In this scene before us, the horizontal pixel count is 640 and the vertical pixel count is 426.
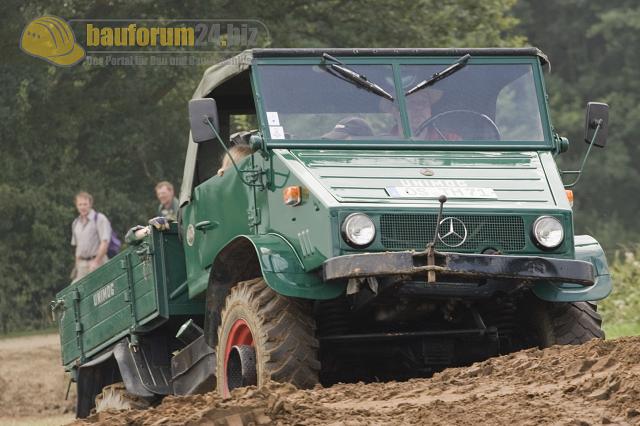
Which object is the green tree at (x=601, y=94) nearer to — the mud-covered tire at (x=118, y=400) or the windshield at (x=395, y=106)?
the mud-covered tire at (x=118, y=400)

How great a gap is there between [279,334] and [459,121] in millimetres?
2061

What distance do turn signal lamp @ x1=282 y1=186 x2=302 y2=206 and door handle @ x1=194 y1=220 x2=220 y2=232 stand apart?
1184 mm

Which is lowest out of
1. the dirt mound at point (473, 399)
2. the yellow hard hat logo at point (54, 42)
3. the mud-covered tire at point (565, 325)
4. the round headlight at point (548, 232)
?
the dirt mound at point (473, 399)

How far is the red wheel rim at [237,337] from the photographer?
Result: 9836mm

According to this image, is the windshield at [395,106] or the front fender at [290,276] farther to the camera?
the windshield at [395,106]

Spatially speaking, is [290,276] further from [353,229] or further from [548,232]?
[548,232]

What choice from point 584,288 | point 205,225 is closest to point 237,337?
point 205,225

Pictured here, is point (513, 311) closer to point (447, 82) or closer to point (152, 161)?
point (447, 82)

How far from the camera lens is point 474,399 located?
7.98 meters

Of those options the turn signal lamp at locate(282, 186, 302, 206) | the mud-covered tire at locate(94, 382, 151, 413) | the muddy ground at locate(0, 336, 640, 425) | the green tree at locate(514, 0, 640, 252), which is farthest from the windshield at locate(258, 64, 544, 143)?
the green tree at locate(514, 0, 640, 252)

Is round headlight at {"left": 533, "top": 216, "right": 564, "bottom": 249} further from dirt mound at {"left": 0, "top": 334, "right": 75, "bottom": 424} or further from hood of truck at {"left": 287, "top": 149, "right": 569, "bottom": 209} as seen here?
dirt mound at {"left": 0, "top": 334, "right": 75, "bottom": 424}

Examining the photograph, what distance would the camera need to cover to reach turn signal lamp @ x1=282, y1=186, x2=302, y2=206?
970 cm
